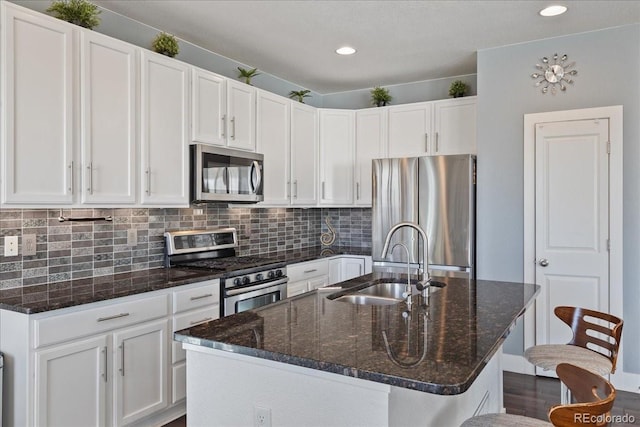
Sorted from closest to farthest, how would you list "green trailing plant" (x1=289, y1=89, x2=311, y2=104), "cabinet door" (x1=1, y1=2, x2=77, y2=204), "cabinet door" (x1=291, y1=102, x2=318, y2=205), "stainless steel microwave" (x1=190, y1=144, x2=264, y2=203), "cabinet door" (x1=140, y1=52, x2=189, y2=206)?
1. "cabinet door" (x1=1, y1=2, x2=77, y2=204)
2. "cabinet door" (x1=140, y1=52, x2=189, y2=206)
3. "stainless steel microwave" (x1=190, y1=144, x2=264, y2=203)
4. "cabinet door" (x1=291, y1=102, x2=318, y2=205)
5. "green trailing plant" (x1=289, y1=89, x2=311, y2=104)

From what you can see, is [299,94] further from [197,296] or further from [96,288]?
[96,288]

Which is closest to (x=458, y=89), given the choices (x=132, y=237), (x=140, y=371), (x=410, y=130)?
(x=410, y=130)

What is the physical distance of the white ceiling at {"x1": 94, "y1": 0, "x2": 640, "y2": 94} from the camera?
299 centimetres

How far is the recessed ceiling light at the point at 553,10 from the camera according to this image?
2.99 m

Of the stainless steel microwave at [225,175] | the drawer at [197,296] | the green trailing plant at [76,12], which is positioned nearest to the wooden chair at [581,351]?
the drawer at [197,296]

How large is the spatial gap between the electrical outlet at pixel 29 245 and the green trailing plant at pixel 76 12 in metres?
1.26

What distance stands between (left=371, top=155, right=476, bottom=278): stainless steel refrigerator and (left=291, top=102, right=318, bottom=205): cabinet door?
0.78 m

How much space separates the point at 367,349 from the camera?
142 centimetres

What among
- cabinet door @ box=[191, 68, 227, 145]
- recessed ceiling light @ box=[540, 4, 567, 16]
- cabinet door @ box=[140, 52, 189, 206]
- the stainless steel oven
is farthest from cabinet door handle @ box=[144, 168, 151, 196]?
recessed ceiling light @ box=[540, 4, 567, 16]

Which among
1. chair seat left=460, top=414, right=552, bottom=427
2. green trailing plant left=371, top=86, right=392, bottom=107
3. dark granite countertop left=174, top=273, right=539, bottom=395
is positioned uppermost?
green trailing plant left=371, top=86, right=392, bottom=107

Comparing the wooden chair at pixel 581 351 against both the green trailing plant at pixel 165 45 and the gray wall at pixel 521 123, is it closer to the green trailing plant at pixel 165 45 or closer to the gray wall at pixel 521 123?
the gray wall at pixel 521 123

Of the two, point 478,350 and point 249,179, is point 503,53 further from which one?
point 478,350

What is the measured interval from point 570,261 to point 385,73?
7.97 ft

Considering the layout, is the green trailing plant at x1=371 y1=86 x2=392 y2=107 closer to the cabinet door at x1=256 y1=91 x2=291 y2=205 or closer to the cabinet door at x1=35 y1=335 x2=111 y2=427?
the cabinet door at x1=256 y1=91 x2=291 y2=205
